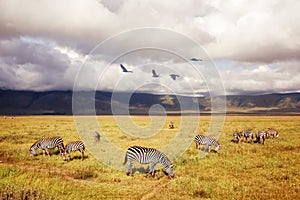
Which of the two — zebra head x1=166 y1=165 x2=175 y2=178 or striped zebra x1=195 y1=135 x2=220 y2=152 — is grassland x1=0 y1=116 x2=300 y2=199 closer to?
zebra head x1=166 y1=165 x2=175 y2=178

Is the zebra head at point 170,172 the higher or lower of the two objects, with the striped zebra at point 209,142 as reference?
lower

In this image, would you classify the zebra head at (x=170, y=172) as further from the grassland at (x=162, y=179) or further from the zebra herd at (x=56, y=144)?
the zebra herd at (x=56, y=144)

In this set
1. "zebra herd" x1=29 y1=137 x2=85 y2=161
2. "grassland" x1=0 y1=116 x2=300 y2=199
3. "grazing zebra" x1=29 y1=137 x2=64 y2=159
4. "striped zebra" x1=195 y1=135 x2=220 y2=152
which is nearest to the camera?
"grassland" x1=0 y1=116 x2=300 y2=199

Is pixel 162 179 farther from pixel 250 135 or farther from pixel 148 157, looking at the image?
pixel 250 135

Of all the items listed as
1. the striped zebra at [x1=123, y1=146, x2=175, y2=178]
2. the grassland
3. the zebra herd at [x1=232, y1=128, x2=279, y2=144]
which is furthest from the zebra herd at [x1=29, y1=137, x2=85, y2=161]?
the zebra herd at [x1=232, y1=128, x2=279, y2=144]

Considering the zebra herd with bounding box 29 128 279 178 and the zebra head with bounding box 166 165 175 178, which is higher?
the zebra herd with bounding box 29 128 279 178

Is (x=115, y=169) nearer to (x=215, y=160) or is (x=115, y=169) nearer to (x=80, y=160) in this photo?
(x=80, y=160)

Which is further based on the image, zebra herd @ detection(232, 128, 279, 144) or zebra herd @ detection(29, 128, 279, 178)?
zebra herd @ detection(232, 128, 279, 144)

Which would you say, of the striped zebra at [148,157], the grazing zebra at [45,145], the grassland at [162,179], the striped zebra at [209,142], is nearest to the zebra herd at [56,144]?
the grazing zebra at [45,145]

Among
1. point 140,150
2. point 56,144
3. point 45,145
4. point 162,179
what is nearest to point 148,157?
point 140,150

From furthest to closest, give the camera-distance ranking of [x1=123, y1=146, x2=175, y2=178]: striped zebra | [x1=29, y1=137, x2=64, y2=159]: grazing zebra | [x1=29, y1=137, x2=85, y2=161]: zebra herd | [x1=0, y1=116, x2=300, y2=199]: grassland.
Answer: [x1=29, y1=137, x2=64, y2=159]: grazing zebra → [x1=29, y1=137, x2=85, y2=161]: zebra herd → [x1=123, y1=146, x2=175, y2=178]: striped zebra → [x1=0, y1=116, x2=300, y2=199]: grassland

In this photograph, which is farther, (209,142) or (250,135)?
(250,135)

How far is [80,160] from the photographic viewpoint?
82.2 feet

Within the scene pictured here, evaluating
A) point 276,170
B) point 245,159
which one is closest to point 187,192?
point 276,170
